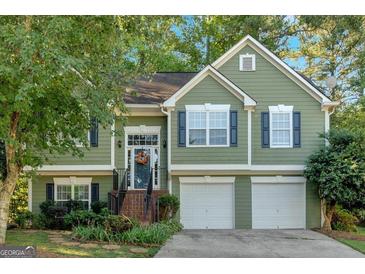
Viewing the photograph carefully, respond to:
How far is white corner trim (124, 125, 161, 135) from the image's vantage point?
50.2 ft

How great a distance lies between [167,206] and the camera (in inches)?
552

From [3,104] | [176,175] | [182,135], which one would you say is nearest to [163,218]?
[176,175]

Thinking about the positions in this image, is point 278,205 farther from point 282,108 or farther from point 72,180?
point 72,180

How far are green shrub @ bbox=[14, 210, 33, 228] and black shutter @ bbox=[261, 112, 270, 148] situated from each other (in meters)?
7.55

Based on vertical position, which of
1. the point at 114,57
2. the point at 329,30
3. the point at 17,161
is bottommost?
the point at 17,161

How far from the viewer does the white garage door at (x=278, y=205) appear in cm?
1505

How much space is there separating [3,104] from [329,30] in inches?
615

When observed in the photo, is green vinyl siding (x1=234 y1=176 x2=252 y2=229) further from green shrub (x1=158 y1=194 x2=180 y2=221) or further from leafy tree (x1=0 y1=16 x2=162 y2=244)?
leafy tree (x1=0 y1=16 x2=162 y2=244)

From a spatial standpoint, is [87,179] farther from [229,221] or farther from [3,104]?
[3,104]

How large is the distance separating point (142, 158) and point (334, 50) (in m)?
10.5

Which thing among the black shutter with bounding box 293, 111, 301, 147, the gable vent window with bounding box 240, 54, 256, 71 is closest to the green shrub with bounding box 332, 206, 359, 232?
the black shutter with bounding box 293, 111, 301, 147

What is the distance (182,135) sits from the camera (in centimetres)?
1473

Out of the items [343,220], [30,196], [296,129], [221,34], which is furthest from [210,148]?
[221,34]

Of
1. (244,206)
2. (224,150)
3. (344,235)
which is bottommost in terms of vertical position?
(344,235)
